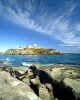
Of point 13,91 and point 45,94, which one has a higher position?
point 13,91

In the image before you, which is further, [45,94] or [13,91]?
[45,94]

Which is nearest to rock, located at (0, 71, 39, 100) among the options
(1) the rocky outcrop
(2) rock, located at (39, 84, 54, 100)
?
(1) the rocky outcrop

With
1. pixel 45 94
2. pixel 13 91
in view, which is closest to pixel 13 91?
pixel 13 91

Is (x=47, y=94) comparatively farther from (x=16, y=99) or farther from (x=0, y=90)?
(x=0, y=90)

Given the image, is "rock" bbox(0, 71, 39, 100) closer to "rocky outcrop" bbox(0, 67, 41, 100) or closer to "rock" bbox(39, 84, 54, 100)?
"rocky outcrop" bbox(0, 67, 41, 100)

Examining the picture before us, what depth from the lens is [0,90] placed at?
4656mm

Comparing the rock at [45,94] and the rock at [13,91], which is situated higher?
the rock at [13,91]

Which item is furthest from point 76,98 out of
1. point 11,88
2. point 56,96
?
point 11,88

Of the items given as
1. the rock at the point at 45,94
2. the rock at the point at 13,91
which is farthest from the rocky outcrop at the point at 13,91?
the rock at the point at 45,94

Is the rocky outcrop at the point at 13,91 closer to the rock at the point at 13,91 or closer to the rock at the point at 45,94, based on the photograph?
the rock at the point at 13,91

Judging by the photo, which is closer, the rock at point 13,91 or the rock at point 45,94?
the rock at point 13,91

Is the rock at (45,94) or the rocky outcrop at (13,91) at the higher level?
the rocky outcrop at (13,91)

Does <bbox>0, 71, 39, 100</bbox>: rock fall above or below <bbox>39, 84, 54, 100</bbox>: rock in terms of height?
above

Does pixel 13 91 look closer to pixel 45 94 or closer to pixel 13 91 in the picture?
pixel 13 91
